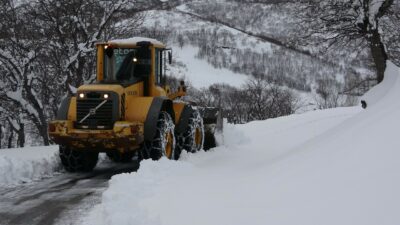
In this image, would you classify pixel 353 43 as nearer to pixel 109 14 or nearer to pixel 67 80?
pixel 109 14

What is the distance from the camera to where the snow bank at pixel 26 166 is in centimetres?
1009

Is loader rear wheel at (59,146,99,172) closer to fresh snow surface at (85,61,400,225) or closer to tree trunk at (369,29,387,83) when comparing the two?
fresh snow surface at (85,61,400,225)

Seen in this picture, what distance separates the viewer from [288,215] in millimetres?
4836

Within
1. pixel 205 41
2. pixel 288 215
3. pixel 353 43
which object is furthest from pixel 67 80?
pixel 205 41

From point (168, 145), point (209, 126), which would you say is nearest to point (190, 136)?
point (168, 145)

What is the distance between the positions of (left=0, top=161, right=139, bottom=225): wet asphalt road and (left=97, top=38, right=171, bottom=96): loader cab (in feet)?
7.03

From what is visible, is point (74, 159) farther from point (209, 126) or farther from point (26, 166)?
point (209, 126)

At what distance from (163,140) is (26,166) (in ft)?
9.13

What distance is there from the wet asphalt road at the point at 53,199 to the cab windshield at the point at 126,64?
220cm

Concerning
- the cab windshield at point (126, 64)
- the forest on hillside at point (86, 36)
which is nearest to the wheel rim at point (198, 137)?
the cab windshield at point (126, 64)

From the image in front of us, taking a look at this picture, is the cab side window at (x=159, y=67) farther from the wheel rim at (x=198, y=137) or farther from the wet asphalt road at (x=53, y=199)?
the wet asphalt road at (x=53, y=199)

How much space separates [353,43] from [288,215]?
69.9ft

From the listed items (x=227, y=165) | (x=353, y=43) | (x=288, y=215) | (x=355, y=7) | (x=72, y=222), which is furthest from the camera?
(x=353, y=43)

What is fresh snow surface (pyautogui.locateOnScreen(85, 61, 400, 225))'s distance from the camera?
458 cm
